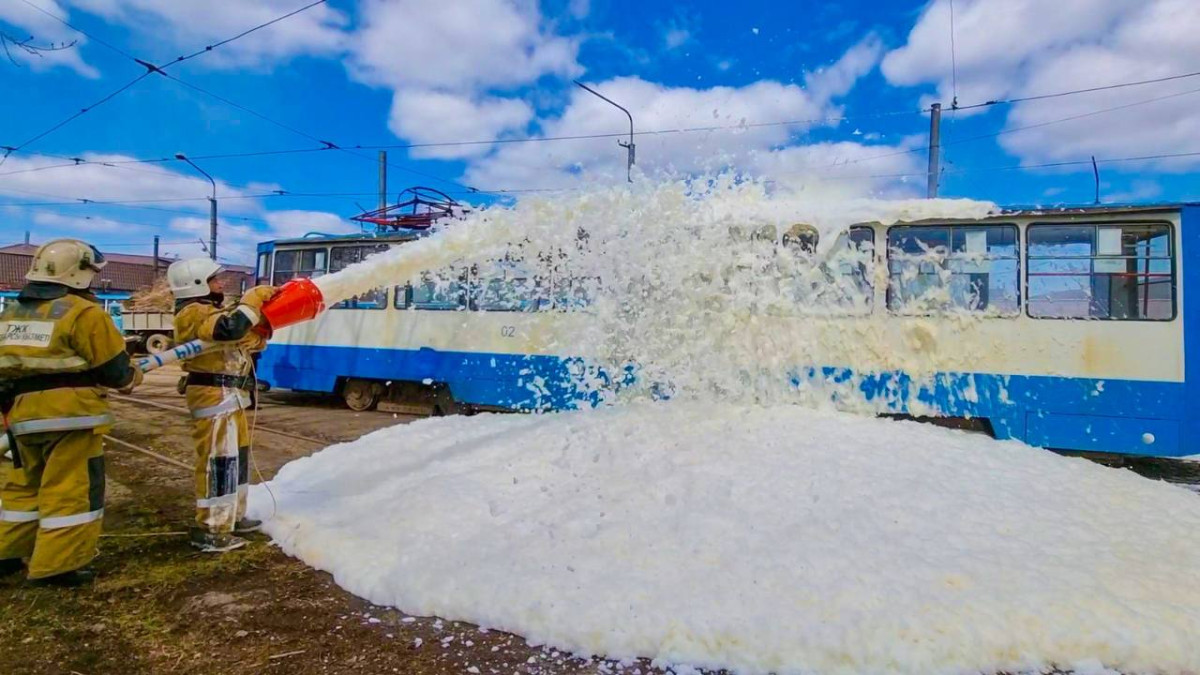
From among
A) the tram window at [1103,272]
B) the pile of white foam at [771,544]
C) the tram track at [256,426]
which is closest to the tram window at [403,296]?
the tram track at [256,426]

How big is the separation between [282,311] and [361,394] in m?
6.80

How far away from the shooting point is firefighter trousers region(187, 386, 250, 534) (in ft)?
14.5

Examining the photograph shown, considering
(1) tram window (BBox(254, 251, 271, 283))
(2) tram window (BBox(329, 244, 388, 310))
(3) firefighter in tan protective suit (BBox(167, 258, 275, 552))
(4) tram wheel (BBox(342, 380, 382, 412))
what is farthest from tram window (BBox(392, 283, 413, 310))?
(3) firefighter in tan protective suit (BBox(167, 258, 275, 552))

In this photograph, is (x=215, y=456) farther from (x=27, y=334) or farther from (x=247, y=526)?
(x=27, y=334)

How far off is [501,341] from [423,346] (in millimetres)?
1443

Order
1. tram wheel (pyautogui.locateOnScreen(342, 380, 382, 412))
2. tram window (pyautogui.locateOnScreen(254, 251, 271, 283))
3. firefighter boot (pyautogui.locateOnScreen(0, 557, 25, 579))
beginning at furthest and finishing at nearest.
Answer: tram window (pyautogui.locateOnScreen(254, 251, 271, 283))
tram wheel (pyautogui.locateOnScreen(342, 380, 382, 412))
firefighter boot (pyautogui.locateOnScreen(0, 557, 25, 579))

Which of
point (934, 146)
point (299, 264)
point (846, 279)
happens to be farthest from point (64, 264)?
point (934, 146)

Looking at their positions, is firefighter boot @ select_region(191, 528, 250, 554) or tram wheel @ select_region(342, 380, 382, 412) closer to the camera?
firefighter boot @ select_region(191, 528, 250, 554)

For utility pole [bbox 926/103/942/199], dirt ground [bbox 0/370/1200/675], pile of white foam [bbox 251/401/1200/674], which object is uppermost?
utility pole [bbox 926/103/942/199]

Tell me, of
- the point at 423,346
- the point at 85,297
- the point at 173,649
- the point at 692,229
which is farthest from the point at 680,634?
the point at 423,346

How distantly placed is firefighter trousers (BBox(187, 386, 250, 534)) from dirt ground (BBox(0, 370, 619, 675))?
0.87 feet

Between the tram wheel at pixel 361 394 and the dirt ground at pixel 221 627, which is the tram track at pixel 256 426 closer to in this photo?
the tram wheel at pixel 361 394

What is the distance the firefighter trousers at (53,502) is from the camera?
3.71 metres

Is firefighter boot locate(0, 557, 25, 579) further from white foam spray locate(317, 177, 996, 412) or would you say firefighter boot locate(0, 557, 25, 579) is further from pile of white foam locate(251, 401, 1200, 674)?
white foam spray locate(317, 177, 996, 412)
